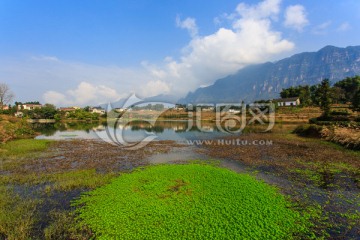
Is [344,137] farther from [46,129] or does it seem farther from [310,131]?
[46,129]

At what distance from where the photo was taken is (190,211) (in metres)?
7.00

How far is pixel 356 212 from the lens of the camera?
729cm

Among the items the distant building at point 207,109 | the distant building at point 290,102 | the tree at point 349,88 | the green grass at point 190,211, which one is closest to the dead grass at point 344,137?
the green grass at point 190,211

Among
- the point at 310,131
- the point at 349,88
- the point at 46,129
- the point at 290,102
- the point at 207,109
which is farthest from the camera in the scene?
the point at 207,109

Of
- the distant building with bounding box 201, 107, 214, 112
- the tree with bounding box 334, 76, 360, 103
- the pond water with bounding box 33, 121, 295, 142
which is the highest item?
the tree with bounding box 334, 76, 360, 103

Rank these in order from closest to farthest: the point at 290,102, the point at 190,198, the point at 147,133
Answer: the point at 190,198 < the point at 147,133 < the point at 290,102

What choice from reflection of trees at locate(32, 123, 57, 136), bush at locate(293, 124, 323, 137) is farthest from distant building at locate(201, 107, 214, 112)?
bush at locate(293, 124, 323, 137)

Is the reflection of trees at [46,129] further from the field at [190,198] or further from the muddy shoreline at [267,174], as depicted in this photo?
the field at [190,198]

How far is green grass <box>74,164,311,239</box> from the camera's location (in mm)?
5945

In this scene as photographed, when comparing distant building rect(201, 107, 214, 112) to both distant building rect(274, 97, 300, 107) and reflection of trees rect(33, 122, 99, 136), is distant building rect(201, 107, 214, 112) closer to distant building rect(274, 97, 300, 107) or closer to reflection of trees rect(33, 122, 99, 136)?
distant building rect(274, 97, 300, 107)

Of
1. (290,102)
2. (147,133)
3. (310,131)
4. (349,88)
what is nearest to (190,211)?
(310,131)

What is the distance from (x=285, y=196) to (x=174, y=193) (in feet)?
15.5

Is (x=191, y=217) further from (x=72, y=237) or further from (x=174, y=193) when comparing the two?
(x=72, y=237)

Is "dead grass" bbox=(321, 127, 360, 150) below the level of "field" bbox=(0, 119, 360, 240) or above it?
above
